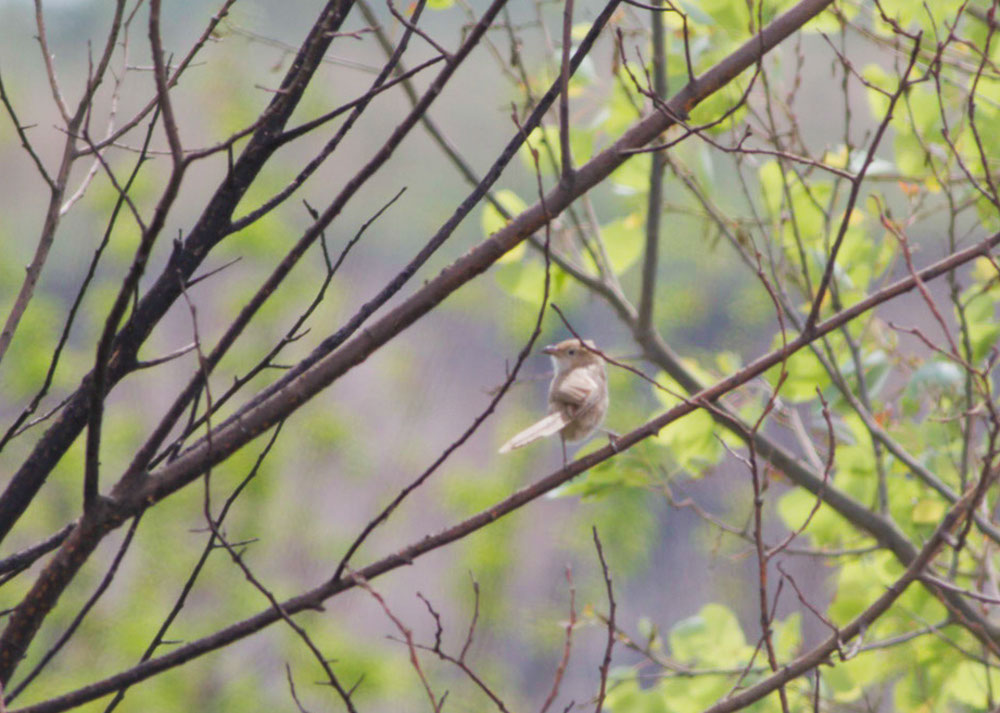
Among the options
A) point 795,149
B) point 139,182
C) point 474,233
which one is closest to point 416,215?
point 474,233

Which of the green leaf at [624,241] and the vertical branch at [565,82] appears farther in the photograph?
the green leaf at [624,241]

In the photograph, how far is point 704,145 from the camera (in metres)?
1.61

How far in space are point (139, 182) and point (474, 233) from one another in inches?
106

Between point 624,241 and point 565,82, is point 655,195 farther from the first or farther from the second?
point 565,82

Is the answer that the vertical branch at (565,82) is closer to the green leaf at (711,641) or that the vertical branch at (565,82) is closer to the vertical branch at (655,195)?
the vertical branch at (655,195)

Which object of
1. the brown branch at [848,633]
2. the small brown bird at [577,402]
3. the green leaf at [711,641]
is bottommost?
the brown branch at [848,633]

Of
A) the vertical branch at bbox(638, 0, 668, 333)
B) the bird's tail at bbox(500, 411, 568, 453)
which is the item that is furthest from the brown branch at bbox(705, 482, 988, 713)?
the vertical branch at bbox(638, 0, 668, 333)

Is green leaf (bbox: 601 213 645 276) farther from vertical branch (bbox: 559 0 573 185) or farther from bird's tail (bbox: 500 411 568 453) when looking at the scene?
vertical branch (bbox: 559 0 573 185)

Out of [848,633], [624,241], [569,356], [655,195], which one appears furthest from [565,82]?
[569,356]

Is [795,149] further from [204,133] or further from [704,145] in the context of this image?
[204,133]

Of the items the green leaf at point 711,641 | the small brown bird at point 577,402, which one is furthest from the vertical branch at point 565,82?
the green leaf at point 711,641

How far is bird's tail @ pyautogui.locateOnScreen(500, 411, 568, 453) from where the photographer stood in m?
1.14

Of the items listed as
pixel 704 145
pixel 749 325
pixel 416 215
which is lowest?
pixel 704 145

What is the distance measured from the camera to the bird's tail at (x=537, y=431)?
1.14m
